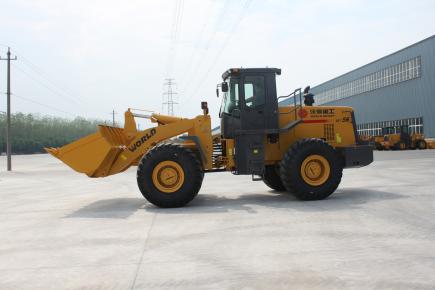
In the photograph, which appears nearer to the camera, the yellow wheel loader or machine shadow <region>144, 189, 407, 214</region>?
machine shadow <region>144, 189, 407, 214</region>

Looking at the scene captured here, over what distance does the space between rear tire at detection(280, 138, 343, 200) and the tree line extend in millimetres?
85699

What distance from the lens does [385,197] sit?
9.79 m

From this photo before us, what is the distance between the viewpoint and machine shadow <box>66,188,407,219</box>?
8750 mm

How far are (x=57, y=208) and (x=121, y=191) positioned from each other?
3220 millimetres

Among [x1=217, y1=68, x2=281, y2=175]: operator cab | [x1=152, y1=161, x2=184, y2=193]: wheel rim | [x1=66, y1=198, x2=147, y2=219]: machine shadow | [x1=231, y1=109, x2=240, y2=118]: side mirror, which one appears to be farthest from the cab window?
[x1=66, y1=198, x2=147, y2=219]: machine shadow

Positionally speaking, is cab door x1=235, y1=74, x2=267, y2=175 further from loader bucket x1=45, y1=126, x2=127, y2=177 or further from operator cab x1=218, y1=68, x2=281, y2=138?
loader bucket x1=45, y1=126, x2=127, y2=177

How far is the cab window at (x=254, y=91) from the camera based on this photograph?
994 centimetres

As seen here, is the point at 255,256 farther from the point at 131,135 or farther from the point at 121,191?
the point at 121,191

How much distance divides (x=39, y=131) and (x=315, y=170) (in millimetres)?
100586

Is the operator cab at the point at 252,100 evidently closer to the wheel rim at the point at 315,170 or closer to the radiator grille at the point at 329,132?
the wheel rim at the point at 315,170

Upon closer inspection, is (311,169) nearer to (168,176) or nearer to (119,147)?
(168,176)

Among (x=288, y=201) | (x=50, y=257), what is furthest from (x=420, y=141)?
(x=50, y=257)

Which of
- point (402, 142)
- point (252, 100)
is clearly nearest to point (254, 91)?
point (252, 100)

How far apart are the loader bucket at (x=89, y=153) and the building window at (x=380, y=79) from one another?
3907 cm
